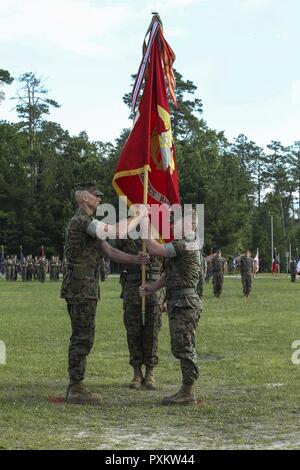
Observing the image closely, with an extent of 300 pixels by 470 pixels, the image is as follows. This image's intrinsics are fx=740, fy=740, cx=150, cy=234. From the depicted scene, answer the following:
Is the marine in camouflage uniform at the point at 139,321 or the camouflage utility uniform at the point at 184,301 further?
the marine in camouflage uniform at the point at 139,321

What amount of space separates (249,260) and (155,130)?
67.0 ft

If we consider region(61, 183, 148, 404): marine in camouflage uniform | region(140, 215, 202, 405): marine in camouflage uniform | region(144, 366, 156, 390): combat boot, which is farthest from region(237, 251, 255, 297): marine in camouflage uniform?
region(61, 183, 148, 404): marine in camouflage uniform

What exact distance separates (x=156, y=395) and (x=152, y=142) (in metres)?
3.31

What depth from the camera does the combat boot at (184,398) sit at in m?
8.03

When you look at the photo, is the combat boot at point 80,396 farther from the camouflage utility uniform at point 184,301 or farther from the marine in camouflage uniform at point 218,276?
the marine in camouflage uniform at point 218,276

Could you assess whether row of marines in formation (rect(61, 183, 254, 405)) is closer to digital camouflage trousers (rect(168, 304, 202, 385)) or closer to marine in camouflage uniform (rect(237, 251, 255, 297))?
digital camouflage trousers (rect(168, 304, 202, 385))

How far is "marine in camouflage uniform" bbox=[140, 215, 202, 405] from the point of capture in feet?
26.6

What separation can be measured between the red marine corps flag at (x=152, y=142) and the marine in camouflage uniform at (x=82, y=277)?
3.79 feet

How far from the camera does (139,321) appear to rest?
9414mm

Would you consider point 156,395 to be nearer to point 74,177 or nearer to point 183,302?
point 183,302

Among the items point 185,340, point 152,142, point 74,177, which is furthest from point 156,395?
point 74,177

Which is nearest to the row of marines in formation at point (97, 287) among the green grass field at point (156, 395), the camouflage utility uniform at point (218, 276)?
the green grass field at point (156, 395)
